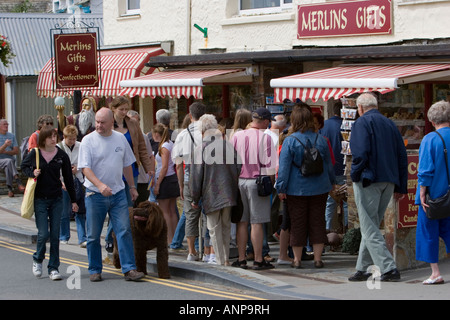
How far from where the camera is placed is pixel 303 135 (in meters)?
10.3

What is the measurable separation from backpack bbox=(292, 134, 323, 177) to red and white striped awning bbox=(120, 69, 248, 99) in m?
5.28

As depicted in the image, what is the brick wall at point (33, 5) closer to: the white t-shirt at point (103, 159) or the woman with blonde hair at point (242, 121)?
the woman with blonde hair at point (242, 121)

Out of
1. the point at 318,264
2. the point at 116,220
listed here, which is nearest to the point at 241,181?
the point at 318,264

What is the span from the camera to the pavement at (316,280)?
862 centimetres

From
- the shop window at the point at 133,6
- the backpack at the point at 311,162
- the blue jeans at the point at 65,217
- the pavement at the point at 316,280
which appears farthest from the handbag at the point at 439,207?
the shop window at the point at 133,6

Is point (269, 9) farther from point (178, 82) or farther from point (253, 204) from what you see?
point (253, 204)

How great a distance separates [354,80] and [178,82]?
435 cm

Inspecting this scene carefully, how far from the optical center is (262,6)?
1638 cm

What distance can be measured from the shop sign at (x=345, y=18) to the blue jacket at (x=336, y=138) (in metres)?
1.95

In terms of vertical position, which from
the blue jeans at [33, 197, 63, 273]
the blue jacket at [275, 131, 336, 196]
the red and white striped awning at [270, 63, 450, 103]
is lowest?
the blue jeans at [33, 197, 63, 273]

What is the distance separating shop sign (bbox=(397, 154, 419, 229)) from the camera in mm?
9859

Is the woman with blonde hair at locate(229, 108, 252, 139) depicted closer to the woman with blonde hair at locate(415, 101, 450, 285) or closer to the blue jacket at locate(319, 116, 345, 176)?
the blue jacket at locate(319, 116, 345, 176)

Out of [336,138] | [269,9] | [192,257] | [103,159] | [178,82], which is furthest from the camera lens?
[269,9]

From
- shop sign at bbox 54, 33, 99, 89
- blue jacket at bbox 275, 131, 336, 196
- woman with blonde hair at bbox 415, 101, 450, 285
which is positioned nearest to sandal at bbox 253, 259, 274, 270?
blue jacket at bbox 275, 131, 336, 196
